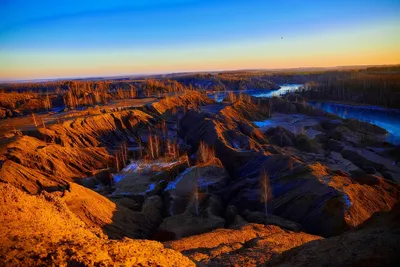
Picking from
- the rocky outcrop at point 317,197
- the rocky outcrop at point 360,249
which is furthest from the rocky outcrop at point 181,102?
the rocky outcrop at point 360,249

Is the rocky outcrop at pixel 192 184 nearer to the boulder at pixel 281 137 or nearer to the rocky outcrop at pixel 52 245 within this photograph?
the rocky outcrop at pixel 52 245

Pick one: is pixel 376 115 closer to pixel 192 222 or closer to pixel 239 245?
pixel 192 222

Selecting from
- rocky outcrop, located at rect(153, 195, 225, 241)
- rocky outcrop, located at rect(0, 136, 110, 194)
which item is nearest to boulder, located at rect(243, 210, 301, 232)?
rocky outcrop, located at rect(153, 195, 225, 241)

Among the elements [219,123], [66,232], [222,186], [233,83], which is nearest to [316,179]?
[222,186]

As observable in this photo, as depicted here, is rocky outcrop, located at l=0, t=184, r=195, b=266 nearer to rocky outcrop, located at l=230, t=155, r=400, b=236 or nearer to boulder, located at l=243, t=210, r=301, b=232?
boulder, located at l=243, t=210, r=301, b=232

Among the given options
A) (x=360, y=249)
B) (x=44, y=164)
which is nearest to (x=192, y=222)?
(x=360, y=249)
